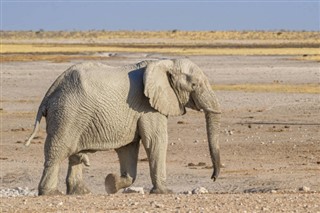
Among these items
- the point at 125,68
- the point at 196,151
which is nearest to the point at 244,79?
the point at 196,151

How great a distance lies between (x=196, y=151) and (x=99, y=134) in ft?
22.7

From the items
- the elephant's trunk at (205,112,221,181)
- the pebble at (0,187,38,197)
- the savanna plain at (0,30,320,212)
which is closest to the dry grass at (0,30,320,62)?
the savanna plain at (0,30,320,212)

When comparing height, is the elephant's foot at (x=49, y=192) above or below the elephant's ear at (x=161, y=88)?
below

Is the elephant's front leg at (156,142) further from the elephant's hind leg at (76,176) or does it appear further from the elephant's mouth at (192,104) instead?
the elephant's hind leg at (76,176)

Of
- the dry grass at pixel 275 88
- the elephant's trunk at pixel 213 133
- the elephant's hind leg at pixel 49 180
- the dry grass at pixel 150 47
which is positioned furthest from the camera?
the dry grass at pixel 150 47

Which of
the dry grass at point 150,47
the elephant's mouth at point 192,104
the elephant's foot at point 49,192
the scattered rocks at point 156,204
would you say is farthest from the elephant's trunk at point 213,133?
the dry grass at point 150,47

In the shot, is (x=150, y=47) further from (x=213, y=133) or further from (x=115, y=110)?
(x=115, y=110)

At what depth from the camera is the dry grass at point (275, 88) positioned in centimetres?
3475

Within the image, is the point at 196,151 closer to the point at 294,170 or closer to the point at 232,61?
the point at 294,170

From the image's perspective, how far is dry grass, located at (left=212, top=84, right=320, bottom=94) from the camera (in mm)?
34750

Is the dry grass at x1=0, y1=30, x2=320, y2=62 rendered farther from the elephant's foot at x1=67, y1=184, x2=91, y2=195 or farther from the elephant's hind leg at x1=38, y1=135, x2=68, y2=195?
the elephant's hind leg at x1=38, y1=135, x2=68, y2=195

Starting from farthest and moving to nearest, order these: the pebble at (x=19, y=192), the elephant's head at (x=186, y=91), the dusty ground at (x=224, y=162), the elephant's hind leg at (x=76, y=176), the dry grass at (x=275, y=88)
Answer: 1. the dry grass at (x=275, y=88)
2. the pebble at (x=19, y=192)
3. the elephant's hind leg at (x=76, y=176)
4. the elephant's head at (x=186, y=91)
5. the dusty ground at (x=224, y=162)

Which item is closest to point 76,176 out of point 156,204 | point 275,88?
point 156,204

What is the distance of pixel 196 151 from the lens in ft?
67.4
